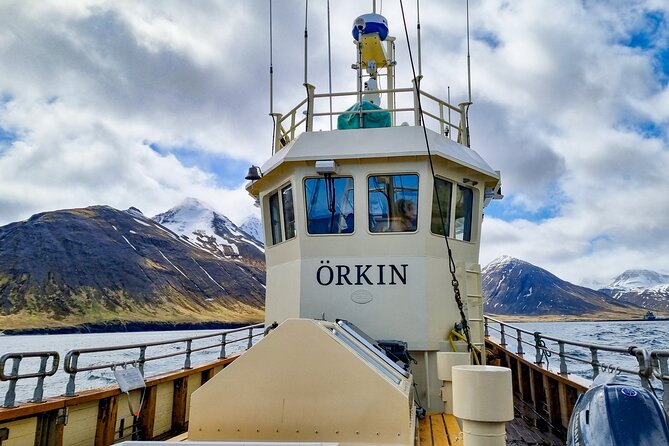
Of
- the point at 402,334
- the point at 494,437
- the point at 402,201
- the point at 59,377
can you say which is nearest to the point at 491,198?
the point at 402,201

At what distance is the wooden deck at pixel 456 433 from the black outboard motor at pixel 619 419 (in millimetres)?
1653

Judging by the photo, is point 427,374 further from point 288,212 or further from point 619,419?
point 619,419

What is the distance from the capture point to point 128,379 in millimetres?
6000

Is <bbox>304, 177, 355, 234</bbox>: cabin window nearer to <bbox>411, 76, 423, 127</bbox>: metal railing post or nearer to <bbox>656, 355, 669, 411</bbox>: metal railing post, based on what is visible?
<bbox>411, 76, 423, 127</bbox>: metal railing post

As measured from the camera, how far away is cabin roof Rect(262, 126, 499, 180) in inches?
307

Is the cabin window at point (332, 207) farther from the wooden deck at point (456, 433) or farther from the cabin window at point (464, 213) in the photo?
the wooden deck at point (456, 433)

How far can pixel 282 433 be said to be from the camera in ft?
14.0

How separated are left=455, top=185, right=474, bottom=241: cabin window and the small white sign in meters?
5.49

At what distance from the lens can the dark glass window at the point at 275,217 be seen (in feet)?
29.6

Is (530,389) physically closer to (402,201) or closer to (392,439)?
(402,201)

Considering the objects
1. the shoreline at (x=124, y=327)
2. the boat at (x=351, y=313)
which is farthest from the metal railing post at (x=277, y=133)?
the shoreline at (x=124, y=327)

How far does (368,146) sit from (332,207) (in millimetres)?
1168

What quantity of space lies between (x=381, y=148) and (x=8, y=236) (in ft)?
579

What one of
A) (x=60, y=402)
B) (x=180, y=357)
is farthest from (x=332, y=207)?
(x=180, y=357)
